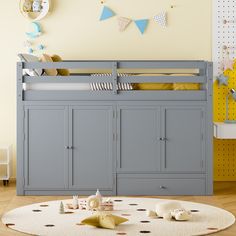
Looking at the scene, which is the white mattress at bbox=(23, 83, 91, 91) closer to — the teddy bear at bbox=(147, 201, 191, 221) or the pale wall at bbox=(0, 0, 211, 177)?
the pale wall at bbox=(0, 0, 211, 177)

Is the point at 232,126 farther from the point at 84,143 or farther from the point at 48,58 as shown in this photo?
the point at 48,58

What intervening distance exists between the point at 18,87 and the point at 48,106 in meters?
0.30

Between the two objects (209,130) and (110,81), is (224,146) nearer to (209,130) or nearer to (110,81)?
(209,130)

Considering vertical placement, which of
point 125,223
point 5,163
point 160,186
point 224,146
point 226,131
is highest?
point 226,131

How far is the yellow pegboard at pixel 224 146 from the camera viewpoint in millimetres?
6410

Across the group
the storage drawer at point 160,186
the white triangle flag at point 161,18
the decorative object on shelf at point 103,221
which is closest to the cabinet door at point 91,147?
the storage drawer at point 160,186

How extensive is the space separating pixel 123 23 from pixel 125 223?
99.4 inches

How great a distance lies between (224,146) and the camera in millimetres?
6461

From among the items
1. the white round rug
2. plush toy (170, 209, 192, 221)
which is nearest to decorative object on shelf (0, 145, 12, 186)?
the white round rug

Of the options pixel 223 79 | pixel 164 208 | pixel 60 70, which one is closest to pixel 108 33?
pixel 60 70

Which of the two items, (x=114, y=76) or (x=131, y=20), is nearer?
(x=114, y=76)

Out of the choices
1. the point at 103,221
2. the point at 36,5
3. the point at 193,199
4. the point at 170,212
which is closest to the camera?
the point at 103,221

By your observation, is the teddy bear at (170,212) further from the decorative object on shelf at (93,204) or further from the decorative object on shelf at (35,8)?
the decorative object on shelf at (35,8)

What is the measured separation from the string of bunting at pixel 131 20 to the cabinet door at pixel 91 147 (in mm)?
1017
